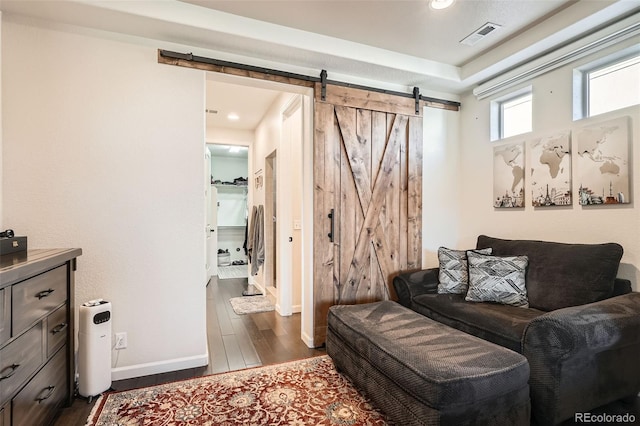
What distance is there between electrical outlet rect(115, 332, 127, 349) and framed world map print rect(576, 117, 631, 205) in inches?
142

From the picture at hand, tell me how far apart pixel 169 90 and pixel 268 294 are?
10.4ft

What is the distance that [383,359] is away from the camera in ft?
5.65

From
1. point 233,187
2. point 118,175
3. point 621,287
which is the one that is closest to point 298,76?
point 118,175

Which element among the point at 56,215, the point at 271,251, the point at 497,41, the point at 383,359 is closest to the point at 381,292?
the point at 383,359

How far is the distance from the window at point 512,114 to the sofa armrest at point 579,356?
1842mm

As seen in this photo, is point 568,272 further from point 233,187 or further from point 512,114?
point 233,187

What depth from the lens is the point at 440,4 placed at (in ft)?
7.02

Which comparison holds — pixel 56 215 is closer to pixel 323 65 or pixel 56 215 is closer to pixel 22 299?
pixel 22 299

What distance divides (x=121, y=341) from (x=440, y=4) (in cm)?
329

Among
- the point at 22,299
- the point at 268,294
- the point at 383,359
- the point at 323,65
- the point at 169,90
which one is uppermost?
the point at 323,65

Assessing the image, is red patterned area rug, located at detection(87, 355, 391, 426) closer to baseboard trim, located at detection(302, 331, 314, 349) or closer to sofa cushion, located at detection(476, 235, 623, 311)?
baseboard trim, located at detection(302, 331, 314, 349)

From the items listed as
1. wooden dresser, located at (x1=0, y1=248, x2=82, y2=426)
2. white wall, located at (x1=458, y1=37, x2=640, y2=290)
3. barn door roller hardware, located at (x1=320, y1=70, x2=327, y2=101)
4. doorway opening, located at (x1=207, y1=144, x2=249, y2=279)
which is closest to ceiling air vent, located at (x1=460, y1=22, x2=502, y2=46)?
white wall, located at (x1=458, y1=37, x2=640, y2=290)

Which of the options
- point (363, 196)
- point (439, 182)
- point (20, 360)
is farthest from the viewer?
point (439, 182)

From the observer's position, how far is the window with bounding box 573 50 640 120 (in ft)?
7.18
